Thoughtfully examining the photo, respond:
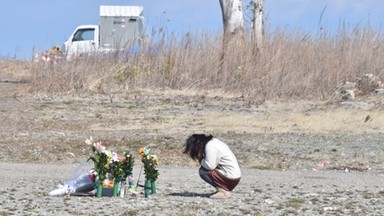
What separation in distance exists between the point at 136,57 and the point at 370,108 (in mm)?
8490

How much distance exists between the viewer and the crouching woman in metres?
10.5

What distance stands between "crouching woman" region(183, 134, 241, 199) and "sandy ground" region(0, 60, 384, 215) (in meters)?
0.21

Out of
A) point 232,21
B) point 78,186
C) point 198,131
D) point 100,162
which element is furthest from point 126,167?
point 232,21

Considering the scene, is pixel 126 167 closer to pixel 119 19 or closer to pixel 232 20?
pixel 232 20

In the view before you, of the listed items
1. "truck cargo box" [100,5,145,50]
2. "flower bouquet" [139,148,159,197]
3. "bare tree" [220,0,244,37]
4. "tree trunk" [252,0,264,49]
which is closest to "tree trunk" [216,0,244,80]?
"bare tree" [220,0,244,37]

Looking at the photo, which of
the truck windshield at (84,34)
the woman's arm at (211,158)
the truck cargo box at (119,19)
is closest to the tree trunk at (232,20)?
the truck cargo box at (119,19)

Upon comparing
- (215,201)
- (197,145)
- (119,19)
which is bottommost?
(215,201)

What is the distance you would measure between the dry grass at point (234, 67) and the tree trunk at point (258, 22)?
33cm

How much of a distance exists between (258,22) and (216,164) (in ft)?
63.9

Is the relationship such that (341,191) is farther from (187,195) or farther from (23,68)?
(23,68)

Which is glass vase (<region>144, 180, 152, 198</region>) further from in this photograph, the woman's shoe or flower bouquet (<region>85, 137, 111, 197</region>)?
the woman's shoe

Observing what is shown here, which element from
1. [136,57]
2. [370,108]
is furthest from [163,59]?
[370,108]

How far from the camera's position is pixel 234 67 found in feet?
90.7

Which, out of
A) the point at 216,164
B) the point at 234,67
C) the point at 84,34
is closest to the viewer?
the point at 216,164
